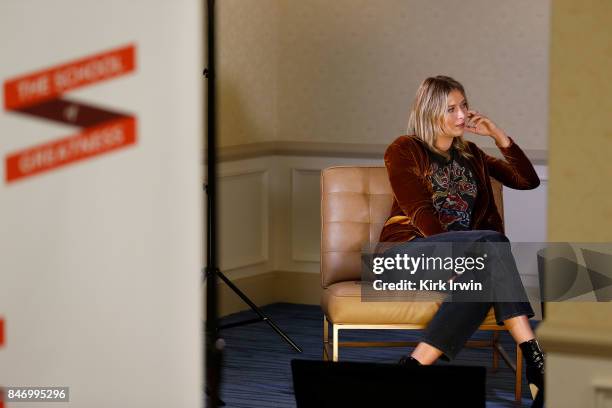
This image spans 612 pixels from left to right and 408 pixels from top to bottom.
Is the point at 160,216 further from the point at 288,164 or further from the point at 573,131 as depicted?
the point at 288,164

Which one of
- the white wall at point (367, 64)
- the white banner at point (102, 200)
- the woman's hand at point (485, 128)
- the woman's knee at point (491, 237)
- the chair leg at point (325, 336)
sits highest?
the white wall at point (367, 64)

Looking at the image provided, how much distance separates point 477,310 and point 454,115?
78 cm

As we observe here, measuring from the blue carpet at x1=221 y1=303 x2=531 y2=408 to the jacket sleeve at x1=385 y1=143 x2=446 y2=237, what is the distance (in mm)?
734

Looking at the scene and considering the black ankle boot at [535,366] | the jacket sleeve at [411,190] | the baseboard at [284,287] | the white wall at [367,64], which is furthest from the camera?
the baseboard at [284,287]

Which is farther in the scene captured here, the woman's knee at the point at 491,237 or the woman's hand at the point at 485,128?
the woman's hand at the point at 485,128

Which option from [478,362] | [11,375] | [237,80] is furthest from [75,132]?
[237,80]

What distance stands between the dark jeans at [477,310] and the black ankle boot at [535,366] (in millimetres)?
118

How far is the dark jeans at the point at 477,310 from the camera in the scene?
3.72 meters

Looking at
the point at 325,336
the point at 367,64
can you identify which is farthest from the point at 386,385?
the point at 367,64

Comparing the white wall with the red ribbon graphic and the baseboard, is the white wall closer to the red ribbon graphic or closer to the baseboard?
the baseboard

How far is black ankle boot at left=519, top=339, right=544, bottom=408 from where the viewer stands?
3.65m

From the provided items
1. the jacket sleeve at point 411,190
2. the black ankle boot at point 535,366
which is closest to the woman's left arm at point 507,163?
the jacket sleeve at point 411,190

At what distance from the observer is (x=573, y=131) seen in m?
2.04

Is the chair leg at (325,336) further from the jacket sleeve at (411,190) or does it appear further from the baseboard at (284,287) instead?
the baseboard at (284,287)
